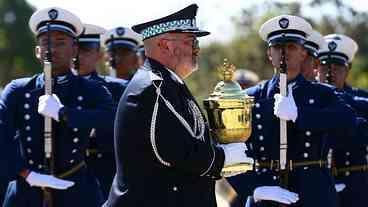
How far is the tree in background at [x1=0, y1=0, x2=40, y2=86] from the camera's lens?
44.9 m

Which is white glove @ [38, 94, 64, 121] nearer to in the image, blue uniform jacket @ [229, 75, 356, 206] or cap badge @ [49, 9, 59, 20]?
cap badge @ [49, 9, 59, 20]

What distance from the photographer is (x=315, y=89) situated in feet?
23.2

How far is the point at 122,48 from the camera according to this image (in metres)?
10.2

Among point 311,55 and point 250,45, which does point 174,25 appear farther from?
point 250,45

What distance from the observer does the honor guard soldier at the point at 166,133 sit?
4918 millimetres

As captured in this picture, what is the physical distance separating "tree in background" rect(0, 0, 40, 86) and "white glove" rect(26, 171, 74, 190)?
3671 cm

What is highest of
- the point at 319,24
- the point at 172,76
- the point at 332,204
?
the point at 319,24

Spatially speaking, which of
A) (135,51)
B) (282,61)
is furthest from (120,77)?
(282,61)

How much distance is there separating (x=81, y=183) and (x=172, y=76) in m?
2.29

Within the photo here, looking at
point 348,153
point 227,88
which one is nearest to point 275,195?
point 227,88

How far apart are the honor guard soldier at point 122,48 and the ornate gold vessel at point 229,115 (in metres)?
4.67

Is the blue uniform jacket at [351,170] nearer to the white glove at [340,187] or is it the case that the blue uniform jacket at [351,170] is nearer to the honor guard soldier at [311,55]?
the white glove at [340,187]

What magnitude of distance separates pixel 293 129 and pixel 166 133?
7.50 feet

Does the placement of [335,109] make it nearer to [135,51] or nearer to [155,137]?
[155,137]
